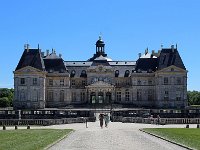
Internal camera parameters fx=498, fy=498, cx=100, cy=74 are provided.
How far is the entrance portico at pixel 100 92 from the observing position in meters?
90.1

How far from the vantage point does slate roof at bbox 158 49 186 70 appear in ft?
288

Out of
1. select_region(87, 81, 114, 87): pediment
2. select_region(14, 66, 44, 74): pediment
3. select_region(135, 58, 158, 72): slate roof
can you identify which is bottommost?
select_region(87, 81, 114, 87): pediment

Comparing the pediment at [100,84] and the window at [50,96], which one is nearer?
the pediment at [100,84]

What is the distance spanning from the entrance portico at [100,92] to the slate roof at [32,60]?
9.72 m

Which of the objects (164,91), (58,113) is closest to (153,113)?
(58,113)

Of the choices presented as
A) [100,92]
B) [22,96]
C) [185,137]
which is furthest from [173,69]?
[185,137]

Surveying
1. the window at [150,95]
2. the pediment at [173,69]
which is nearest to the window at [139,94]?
the window at [150,95]

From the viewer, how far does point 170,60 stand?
3462 inches

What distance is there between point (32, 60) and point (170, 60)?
24285 mm

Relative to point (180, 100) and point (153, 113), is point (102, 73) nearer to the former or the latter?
point (180, 100)

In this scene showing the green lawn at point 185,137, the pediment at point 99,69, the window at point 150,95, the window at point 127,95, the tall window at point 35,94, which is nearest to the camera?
the green lawn at point 185,137

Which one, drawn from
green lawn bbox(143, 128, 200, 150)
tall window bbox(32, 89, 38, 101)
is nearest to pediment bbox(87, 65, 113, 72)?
tall window bbox(32, 89, 38, 101)

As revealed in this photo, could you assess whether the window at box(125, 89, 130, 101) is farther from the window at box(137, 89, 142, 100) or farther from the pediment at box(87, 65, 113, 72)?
the pediment at box(87, 65, 113, 72)

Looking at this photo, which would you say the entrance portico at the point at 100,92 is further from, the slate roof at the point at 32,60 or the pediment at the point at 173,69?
the pediment at the point at 173,69
